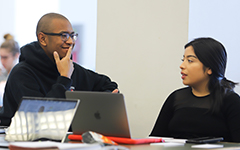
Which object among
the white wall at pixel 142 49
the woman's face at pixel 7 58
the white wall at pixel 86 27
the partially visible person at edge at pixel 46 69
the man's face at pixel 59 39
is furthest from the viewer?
the white wall at pixel 86 27

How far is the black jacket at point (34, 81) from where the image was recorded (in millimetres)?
2148

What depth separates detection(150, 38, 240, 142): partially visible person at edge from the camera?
1.96 meters

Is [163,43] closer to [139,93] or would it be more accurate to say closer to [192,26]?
[192,26]

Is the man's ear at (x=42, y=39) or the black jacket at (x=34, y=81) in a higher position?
the man's ear at (x=42, y=39)

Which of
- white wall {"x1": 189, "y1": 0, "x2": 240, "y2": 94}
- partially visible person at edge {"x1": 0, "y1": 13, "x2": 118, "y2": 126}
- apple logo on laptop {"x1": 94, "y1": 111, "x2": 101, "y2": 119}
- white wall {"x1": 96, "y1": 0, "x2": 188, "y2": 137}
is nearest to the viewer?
apple logo on laptop {"x1": 94, "y1": 111, "x2": 101, "y2": 119}

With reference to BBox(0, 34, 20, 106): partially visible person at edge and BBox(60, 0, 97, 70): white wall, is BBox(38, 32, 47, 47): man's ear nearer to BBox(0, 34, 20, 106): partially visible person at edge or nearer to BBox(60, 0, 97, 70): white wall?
BBox(0, 34, 20, 106): partially visible person at edge

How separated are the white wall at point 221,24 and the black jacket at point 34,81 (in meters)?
0.78

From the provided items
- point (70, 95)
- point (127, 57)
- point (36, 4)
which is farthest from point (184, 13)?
point (36, 4)

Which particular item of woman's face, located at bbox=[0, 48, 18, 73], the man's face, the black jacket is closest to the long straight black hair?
the black jacket

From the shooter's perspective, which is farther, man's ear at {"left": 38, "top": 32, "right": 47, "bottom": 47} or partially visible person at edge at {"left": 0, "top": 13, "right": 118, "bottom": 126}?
man's ear at {"left": 38, "top": 32, "right": 47, "bottom": 47}

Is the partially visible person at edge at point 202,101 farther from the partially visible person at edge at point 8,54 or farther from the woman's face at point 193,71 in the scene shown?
the partially visible person at edge at point 8,54

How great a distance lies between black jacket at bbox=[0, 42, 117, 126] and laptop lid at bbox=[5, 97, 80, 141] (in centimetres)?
63

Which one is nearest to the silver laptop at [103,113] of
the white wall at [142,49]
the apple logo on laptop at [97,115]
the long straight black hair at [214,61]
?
the apple logo on laptop at [97,115]

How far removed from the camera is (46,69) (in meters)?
2.34
